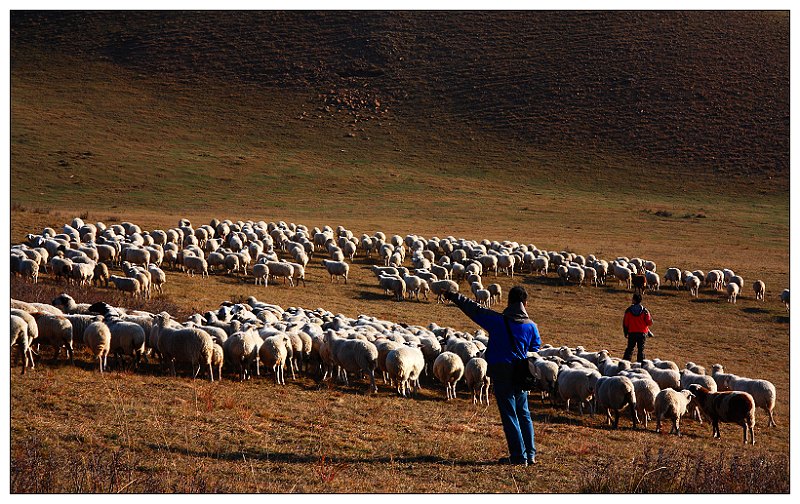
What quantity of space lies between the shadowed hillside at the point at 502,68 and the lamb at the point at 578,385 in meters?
60.3

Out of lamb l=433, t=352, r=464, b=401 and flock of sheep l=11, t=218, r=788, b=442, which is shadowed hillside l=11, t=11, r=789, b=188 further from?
lamb l=433, t=352, r=464, b=401

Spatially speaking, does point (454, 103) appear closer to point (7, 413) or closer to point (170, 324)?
point (170, 324)

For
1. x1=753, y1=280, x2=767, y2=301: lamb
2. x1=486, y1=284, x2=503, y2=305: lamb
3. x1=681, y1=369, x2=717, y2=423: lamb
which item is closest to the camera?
x1=681, y1=369, x2=717, y2=423: lamb

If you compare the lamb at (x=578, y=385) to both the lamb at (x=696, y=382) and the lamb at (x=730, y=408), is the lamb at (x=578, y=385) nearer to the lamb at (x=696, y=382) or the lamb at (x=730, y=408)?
the lamb at (x=730, y=408)

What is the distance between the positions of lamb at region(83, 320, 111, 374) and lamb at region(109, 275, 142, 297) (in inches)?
387

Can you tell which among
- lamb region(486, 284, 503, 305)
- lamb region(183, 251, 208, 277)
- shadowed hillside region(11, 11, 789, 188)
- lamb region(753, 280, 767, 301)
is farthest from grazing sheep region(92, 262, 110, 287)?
shadowed hillside region(11, 11, 789, 188)

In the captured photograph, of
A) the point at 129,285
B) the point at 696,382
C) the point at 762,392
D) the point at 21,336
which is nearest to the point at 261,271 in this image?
the point at 129,285

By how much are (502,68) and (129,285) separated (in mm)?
71807

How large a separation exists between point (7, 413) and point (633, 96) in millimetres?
82347

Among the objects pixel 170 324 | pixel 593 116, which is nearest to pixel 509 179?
pixel 593 116

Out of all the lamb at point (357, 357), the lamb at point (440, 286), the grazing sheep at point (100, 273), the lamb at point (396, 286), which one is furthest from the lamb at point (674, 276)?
the lamb at point (357, 357)

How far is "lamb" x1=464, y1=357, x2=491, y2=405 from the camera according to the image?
42.5 feet

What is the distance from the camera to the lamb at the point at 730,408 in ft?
Result: 38.9

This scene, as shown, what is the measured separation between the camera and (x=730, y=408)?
11945 millimetres
